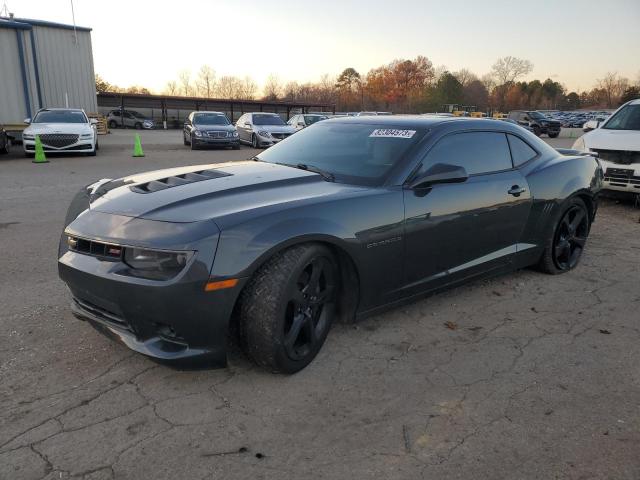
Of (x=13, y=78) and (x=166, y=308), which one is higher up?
(x=13, y=78)

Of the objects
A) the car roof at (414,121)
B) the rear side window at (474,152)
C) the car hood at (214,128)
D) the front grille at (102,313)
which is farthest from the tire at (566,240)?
the car hood at (214,128)

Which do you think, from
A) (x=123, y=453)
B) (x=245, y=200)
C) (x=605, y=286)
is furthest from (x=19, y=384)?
(x=605, y=286)

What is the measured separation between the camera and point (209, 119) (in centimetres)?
1994

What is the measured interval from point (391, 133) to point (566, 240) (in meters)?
2.32

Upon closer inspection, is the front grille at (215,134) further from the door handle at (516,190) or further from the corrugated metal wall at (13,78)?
the door handle at (516,190)

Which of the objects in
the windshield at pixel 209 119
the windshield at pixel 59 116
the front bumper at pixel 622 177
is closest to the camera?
the front bumper at pixel 622 177

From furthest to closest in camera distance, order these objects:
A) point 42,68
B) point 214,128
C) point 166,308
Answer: point 42,68 → point 214,128 → point 166,308

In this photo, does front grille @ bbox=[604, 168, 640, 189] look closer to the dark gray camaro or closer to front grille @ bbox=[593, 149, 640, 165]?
front grille @ bbox=[593, 149, 640, 165]

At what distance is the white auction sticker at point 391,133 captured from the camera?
3.69m

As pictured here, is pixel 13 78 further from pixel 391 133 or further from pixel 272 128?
pixel 391 133

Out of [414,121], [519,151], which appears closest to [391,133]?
[414,121]

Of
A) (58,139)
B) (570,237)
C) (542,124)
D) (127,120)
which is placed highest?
(542,124)

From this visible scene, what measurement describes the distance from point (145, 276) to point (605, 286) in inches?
161

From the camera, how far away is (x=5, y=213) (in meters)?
7.02
